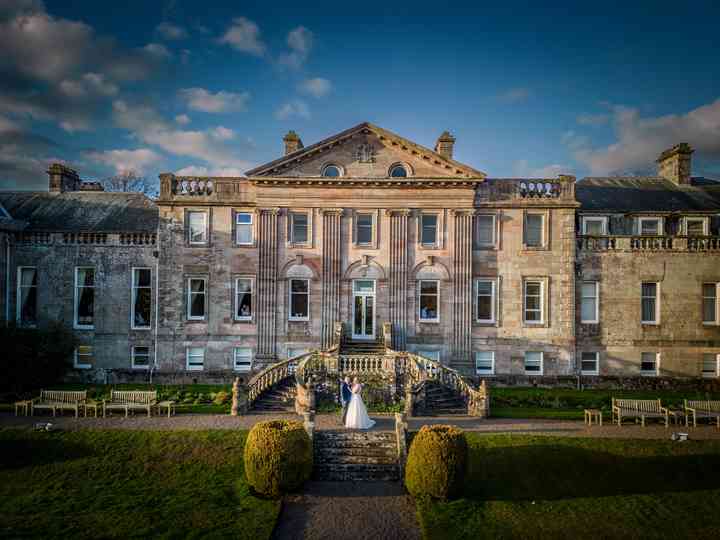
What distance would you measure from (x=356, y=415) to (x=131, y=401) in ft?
32.7

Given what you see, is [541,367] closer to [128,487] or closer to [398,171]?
[398,171]

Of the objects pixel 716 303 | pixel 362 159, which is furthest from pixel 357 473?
pixel 716 303

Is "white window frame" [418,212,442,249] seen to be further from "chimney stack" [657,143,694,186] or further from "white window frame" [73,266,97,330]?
"white window frame" [73,266,97,330]

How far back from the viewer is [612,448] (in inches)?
612

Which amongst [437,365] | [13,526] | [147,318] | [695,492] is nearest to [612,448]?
[695,492]

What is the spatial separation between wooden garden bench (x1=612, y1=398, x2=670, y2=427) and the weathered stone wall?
687 cm

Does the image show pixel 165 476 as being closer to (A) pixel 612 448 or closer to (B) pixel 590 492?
(B) pixel 590 492

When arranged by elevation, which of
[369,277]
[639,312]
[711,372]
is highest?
[369,277]

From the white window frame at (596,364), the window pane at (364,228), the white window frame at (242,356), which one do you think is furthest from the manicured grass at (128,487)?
the white window frame at (596,364)

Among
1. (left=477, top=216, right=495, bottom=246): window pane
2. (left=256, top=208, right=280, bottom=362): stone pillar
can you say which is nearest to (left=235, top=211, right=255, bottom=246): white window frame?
(left=256, top=208, right=280, bottom=362): stone pillar

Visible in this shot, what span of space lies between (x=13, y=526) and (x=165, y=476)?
3.86 metres

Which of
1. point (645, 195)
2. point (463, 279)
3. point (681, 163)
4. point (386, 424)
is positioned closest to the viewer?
point (386, 424)

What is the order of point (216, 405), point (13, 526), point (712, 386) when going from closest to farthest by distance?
point (13, 526) → point (216, 405) → point (712, 386)

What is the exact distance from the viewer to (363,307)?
2498cm
